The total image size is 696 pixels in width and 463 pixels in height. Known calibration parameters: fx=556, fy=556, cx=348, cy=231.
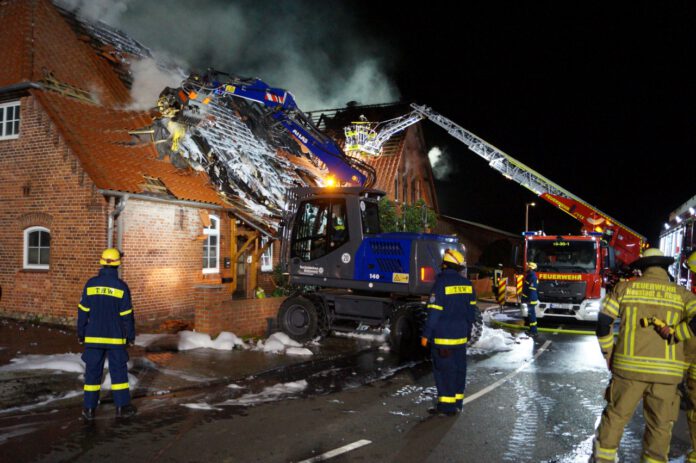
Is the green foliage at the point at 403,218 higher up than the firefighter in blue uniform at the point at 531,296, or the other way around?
the green foliage at the point at 403,218

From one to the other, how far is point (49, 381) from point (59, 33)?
421 inches

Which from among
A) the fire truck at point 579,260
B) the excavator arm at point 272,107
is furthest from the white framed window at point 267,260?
the fire truck at point 579,260

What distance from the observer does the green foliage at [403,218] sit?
1627 cm

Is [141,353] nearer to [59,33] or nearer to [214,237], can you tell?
[214,237]

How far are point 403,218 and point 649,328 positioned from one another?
12.9 metres

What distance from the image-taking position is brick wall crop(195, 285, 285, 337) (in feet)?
35.1

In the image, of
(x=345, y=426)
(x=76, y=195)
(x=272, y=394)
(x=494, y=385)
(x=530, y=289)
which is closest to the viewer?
(x=345, y=426)

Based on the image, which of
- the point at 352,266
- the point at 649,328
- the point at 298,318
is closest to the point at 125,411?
the point at 649,328

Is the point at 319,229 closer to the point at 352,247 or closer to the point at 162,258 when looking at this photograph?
the point at 352,247

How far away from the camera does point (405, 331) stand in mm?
10234

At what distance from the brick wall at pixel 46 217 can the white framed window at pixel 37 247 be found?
14cm

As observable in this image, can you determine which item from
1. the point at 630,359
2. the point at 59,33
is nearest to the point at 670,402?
the point at 630,359

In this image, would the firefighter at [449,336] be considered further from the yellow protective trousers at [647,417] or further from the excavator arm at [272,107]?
the excavator arm at [272,107]

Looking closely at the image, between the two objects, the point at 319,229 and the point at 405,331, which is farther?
the point at 319,229
